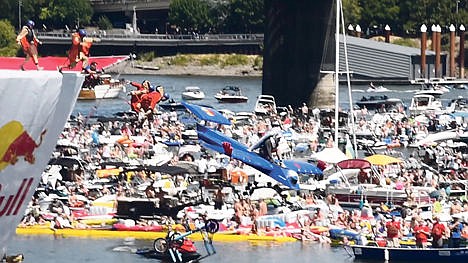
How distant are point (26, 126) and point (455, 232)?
2037 centimetres

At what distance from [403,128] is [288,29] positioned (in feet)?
62.1

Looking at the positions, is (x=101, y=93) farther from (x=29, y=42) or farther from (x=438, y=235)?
(x=29, y=42)

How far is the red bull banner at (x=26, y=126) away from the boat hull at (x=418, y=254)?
699 inches

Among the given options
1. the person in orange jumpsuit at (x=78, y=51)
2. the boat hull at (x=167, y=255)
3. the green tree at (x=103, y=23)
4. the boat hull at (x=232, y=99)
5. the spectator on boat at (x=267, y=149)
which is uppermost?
the green tree at (x=103, y=23)

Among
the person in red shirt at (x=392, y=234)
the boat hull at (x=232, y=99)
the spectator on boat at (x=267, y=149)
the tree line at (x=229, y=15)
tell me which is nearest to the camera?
the person in red shirt at (x=392, y=234)

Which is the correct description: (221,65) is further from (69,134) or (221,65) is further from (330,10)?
(69,134)

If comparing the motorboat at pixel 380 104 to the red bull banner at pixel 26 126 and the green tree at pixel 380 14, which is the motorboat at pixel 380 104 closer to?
the green tree at pixel 380 14

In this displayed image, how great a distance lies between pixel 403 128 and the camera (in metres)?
80.2

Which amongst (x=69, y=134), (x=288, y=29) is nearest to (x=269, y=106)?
(x=288, y=29)

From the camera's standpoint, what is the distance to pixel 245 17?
591 ft

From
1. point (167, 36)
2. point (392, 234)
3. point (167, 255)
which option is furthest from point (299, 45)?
point (167, 36)

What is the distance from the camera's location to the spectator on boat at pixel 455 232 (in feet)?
134

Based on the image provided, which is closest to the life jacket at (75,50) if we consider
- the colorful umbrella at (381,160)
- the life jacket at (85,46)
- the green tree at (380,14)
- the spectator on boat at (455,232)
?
the life jacket at (85,46)

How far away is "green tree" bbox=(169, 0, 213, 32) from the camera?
18238 cm
